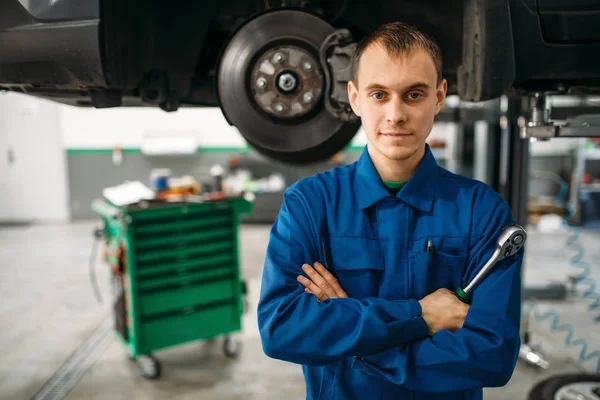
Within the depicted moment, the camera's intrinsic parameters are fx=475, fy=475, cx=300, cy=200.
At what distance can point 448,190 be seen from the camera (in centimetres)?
94

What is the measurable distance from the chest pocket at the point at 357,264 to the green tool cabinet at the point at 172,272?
1.34 meters

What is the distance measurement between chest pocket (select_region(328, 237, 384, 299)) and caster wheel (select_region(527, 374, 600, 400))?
142 cm

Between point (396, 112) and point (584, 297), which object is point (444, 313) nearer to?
point (396, 112)

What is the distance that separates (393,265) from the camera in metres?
0.90

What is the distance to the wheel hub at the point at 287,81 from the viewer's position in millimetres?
1211

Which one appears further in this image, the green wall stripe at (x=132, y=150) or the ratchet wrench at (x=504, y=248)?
the green wall stripe at (x=132, y=150)

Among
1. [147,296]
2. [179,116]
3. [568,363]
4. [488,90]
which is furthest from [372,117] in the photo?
[179,116]

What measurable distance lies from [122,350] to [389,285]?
204cm

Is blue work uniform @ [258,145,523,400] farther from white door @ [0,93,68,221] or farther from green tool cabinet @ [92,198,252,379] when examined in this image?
white door @ [0,93,68,221]

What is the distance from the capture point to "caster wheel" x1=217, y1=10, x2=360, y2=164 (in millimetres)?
1206

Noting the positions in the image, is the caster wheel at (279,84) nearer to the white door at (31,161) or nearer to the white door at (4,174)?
the white door at (31,161)

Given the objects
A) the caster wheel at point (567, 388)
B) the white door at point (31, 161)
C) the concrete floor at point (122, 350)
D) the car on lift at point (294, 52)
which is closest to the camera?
the car on lift at point (294, 52)

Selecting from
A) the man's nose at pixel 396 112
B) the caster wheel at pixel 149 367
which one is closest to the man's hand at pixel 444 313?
the man's nose at pixel 396 112

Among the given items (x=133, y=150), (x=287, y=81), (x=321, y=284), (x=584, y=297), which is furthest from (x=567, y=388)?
(x=133, y=150)
